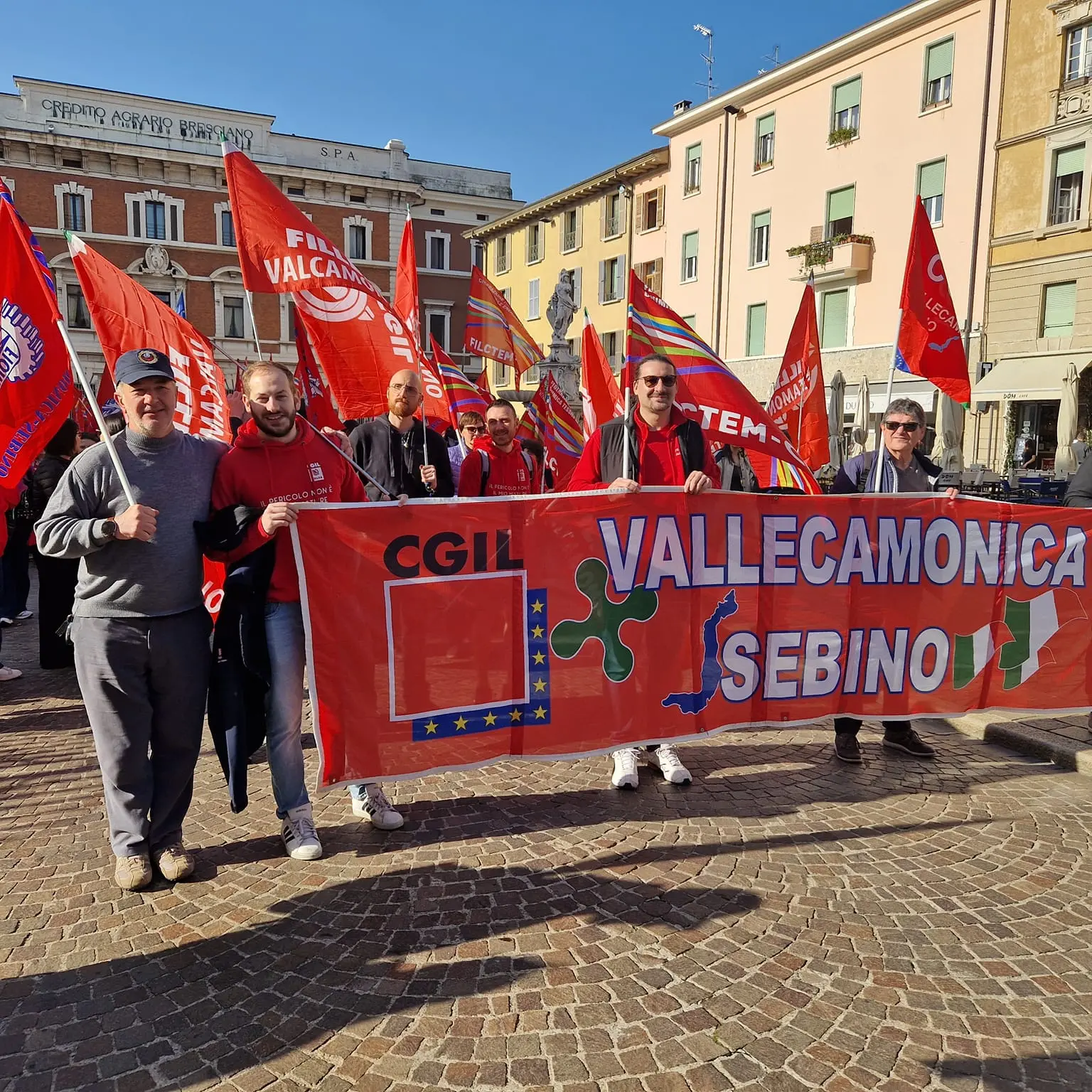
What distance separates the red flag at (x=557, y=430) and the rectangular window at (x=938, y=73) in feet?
71.2

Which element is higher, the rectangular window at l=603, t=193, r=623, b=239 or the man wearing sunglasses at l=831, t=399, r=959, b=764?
the rectangular window at l=603, t=193, r=623, b=239

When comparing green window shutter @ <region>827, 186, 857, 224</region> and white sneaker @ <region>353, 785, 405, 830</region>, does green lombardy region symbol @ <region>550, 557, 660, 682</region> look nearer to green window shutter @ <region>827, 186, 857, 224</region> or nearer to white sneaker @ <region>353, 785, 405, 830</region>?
white sneaker @ <region>353, 785, 405, 830</region>

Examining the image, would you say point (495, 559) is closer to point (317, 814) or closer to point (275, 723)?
point (275, 723)

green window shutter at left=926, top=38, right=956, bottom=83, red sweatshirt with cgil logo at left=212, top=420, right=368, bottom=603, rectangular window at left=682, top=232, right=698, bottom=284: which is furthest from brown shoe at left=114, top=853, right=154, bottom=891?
rectangular window at left=682, top=232, right=698, bottom=284

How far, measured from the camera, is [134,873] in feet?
11.9

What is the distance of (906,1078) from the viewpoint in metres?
2.59

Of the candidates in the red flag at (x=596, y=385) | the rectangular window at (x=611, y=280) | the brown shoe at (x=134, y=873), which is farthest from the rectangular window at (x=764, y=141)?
the brown shoe at (x=134, y=873)

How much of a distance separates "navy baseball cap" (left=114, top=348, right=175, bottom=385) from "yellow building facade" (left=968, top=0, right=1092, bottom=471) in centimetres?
2440

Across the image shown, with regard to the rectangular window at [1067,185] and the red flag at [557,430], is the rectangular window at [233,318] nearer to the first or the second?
the rectangular window at [1067,185]

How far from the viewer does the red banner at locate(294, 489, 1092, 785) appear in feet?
12.9

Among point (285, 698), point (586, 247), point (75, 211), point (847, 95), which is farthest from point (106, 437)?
point (75, 211)

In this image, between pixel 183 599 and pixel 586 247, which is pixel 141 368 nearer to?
pixel 183 599

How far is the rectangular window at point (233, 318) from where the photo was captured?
157ft

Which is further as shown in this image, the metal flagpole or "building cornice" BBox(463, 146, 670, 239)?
"building cornice" BBox(463, 146, 670, 239)
